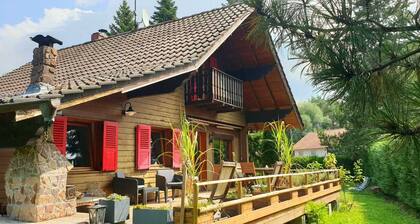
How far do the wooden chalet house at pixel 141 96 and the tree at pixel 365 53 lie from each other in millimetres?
1734

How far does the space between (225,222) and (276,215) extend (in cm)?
249

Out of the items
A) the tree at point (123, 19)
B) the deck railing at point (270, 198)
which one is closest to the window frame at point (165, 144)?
the deck railing at point (270, 198)

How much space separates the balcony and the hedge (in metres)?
4.26

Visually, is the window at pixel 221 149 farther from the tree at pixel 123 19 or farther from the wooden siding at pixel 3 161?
the tree at pixel 123 19

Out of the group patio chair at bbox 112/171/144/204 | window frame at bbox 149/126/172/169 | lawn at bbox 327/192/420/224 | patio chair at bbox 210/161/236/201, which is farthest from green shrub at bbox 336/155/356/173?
patio chair at bbox 210/161/236/201

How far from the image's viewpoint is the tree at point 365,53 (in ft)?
9.87

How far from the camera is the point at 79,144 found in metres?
8.75

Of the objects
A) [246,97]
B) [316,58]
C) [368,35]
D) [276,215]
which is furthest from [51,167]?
[246,97]

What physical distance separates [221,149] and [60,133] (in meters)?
7.90

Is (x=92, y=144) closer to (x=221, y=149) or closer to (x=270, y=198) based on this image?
(x=270, y=198)

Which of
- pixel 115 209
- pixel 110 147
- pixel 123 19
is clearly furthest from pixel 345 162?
pixel 115 209

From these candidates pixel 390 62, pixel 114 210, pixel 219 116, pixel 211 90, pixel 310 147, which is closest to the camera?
pixel 390 62

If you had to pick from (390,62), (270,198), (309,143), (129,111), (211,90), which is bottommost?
(270,198)

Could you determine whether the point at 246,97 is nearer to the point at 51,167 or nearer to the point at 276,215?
the point at 276,215
